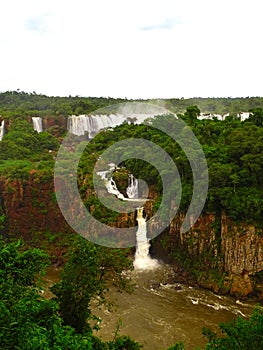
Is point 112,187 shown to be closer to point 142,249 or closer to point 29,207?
point 142,249

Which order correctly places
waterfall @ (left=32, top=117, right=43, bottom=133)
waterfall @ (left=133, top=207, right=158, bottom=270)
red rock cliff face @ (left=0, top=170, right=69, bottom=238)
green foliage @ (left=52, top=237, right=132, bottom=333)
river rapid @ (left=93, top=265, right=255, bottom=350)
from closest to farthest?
1. green foliage @ (left=52, top=237, right=132, bottom=333)
2. river rapid @ (left=93, top=265, right=255, bottom=350)
3. waterfall @ (left=133, top=207, right=158, bottom=270)
4. red rock cliff face @ (left=0, top=170, right=69, bottom=238)
5. waterfall @ (left=32, top=117, right=43, bottom=133)

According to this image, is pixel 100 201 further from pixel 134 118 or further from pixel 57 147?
pixel 134 118

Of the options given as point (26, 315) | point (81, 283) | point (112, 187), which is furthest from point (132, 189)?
point (26, 315)

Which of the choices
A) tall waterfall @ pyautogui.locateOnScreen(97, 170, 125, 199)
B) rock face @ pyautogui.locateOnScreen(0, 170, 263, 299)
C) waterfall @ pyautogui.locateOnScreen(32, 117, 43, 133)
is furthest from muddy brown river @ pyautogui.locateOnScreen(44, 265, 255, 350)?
waterfall @ pyautogui.locateOnScreen(32, 117, 43, 133)

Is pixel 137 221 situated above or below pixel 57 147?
below

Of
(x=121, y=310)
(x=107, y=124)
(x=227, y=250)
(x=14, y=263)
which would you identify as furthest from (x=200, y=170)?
(x=107, y=124)

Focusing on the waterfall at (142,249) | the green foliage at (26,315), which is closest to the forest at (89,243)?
the green foliage at (26,315)

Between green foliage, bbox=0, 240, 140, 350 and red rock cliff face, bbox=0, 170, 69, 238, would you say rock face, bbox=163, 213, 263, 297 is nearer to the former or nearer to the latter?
red rock cliff face, bbox=0, 170, 69, 238
